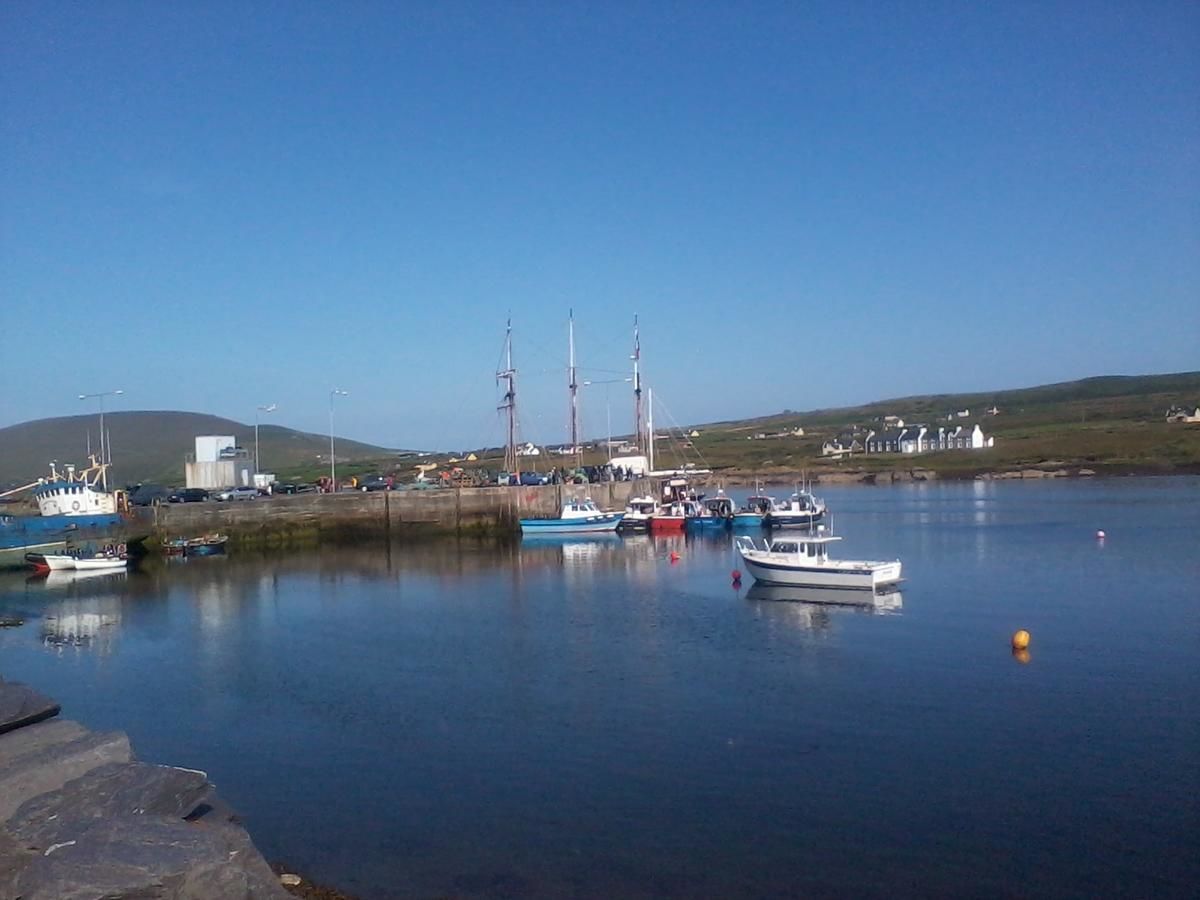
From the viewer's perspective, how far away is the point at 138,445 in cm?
10812

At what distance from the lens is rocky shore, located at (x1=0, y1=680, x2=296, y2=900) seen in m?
8.66

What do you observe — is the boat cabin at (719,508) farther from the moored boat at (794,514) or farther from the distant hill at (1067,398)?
the distant hill at (1067,398)

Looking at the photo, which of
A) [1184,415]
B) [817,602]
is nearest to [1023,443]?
[1184,415]

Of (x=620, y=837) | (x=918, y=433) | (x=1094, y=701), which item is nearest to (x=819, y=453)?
(x=918, y=433)

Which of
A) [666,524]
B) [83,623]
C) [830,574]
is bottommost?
[83,623]

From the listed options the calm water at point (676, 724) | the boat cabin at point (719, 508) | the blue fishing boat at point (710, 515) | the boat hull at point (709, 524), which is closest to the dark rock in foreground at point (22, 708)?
the calm water at point (676, 724)

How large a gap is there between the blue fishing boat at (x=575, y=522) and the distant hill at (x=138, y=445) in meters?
44.6

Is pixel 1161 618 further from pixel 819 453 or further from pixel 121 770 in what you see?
pixel 819 453

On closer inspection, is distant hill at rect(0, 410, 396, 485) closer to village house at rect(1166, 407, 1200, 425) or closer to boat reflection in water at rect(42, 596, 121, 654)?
boat reflection in water at rect(42, 596, 121, 654)

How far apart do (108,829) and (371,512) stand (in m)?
48.2

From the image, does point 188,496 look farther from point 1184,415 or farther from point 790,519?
point 1184,415

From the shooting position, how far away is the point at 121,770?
11.5m

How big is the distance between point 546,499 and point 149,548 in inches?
803

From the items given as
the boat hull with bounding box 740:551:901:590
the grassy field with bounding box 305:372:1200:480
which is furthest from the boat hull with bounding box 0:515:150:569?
the grassy field with bounding box 305:372:1200:480
